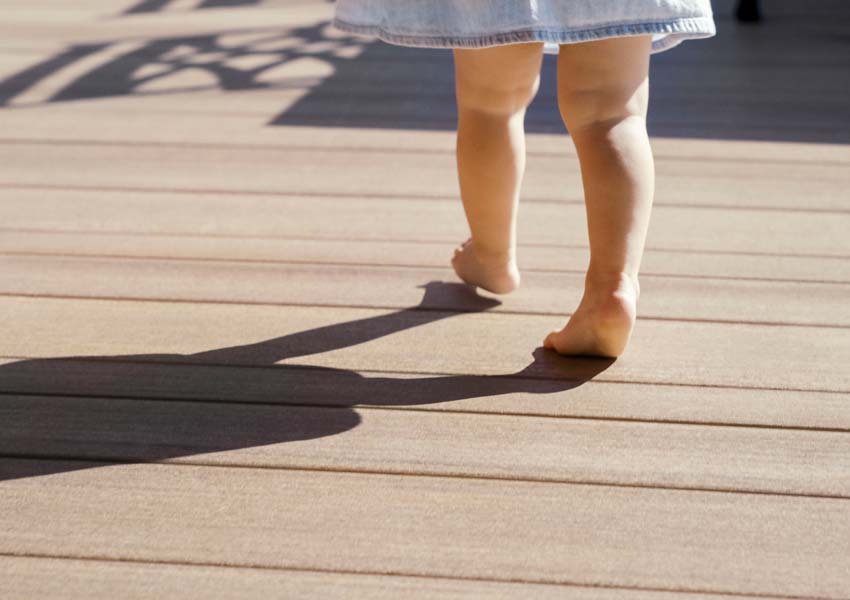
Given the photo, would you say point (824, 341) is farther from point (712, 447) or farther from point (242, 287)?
point (242, 287)

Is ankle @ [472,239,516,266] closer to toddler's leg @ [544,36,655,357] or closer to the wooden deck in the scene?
the wooden deck

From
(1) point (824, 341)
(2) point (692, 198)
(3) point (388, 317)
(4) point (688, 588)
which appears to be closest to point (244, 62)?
(2) point (692, 198)

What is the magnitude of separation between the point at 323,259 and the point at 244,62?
1432 mm

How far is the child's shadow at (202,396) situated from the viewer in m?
1.06

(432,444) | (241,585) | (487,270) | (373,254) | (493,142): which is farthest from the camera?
(373,254)

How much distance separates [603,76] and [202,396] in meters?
0.53

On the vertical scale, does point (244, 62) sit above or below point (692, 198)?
above

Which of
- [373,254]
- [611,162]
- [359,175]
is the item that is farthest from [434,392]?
[359,175]

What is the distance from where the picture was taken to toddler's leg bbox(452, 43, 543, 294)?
1.25 m

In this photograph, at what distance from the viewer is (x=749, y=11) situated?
3.43 meters

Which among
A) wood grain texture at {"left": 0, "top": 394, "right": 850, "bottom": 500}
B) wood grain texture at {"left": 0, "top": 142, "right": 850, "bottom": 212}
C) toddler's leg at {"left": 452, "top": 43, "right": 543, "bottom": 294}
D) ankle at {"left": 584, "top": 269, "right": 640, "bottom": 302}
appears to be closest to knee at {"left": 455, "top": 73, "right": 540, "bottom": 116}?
toddler's leg at {"left": 452, "top": 43, "right": 543, "bottom": 294}

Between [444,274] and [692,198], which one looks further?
[692,198]

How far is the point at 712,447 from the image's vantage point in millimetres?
1067

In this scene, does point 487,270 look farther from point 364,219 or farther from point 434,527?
point 434,527
